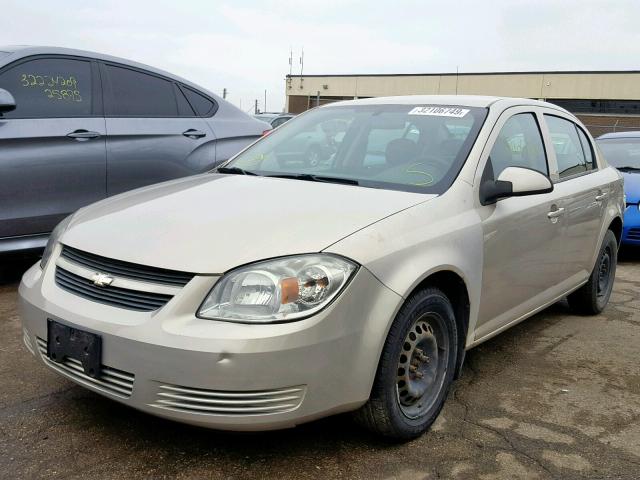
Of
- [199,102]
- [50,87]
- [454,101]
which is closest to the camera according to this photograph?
[454,101]

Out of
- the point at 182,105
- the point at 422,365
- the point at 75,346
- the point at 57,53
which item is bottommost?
the point at 422,365

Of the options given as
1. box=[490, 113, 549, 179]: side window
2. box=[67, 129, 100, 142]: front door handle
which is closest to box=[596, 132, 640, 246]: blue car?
box=[490, 113, 549, 179]: side window

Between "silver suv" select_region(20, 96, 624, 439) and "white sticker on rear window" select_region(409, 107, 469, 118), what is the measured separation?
1 centimetres

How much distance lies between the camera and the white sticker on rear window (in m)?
3.53

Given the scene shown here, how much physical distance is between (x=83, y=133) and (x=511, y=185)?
307 cm

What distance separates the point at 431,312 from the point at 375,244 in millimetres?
488

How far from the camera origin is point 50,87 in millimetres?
4691

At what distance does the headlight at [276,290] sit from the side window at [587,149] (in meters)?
2.94

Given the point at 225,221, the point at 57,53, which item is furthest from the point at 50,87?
the point at 225,221

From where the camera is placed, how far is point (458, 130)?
3.39m

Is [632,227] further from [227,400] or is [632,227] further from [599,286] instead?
[227,400]

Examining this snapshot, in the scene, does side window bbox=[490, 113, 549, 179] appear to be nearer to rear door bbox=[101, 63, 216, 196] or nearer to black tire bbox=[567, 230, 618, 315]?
black tire bbox=[567, 230, 618, 315]

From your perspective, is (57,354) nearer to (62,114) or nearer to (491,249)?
(491,249)

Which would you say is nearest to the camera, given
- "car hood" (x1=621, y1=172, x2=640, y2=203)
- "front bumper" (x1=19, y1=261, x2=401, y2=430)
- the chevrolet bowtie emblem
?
"front bumper" (x1=19, y1=261, x2=401, y2=430)
